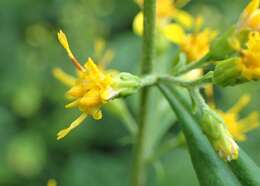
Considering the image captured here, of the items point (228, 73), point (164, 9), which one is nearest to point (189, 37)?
point (164, 9)

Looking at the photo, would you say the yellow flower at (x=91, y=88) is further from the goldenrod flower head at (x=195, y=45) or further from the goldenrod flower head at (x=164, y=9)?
the goldenrod flower head at (x=164, y=9)

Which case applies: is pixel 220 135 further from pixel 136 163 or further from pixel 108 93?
pixel 136 163

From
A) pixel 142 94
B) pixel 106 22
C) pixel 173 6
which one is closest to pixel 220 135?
pixel 142 94

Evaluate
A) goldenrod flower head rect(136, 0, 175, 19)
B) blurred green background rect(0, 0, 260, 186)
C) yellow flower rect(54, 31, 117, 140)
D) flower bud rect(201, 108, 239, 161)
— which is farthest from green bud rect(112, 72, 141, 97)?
blurred green background rect(0, 0, 260, 186)

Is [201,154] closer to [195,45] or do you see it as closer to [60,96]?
[195,45]

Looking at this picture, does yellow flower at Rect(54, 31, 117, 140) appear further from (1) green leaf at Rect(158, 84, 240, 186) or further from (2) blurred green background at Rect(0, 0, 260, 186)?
(2) blurred green background at Rect(0, 0, 260, 186)

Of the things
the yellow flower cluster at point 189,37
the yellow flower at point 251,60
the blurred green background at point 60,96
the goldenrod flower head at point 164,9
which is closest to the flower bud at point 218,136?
the yellow flower at point 251,60
